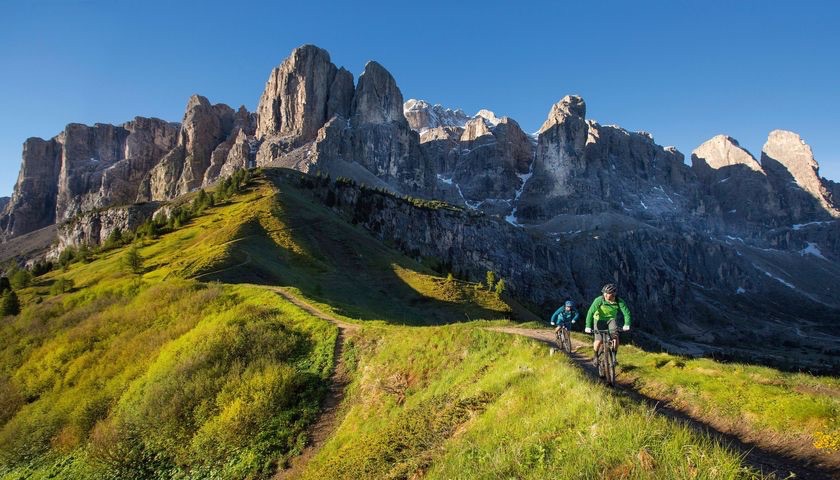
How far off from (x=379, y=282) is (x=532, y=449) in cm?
6941

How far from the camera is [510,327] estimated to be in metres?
27.4

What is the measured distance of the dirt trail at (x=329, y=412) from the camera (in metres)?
16.5

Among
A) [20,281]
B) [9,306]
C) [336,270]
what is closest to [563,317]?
[9,306]

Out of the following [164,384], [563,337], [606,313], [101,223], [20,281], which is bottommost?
[20,281]

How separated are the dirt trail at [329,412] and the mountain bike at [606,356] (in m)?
10.1

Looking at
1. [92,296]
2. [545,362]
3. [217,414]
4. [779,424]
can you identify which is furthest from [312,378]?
[92,296]

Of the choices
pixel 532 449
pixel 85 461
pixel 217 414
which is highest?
pixel 532 449

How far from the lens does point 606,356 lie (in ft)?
48.5

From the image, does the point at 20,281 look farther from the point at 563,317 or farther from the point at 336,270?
the point at 563,317

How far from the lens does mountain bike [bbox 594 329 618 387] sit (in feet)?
48.4

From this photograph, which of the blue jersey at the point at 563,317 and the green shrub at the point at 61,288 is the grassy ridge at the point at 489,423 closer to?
the blue jersey at the point at 563,317

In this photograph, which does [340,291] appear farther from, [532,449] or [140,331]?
[532,449]

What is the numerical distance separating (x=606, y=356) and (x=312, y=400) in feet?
39.9

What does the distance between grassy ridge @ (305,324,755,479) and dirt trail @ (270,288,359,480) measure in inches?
22.7
